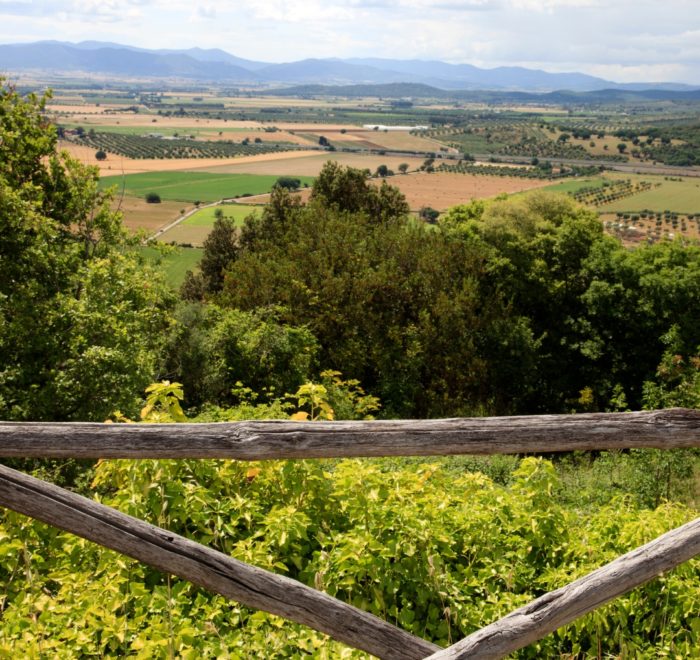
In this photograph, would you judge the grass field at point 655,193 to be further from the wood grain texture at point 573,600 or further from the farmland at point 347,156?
the wood grain texture at point 573,600

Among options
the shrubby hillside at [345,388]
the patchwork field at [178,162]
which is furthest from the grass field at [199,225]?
the patchwork field at [178,162]

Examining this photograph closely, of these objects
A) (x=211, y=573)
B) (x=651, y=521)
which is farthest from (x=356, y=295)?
(x=211, y=573)

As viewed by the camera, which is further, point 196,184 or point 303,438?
point 196,184

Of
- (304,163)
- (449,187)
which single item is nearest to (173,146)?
(304,163)

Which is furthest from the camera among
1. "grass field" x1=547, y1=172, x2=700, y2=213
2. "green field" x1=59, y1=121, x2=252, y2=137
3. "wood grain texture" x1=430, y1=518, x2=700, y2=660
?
"green field" x1=59, y1=121, x2=252, y2=137

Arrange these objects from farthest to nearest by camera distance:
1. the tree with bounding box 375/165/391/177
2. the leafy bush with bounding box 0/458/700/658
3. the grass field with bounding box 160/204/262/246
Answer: the tree with bounding box 375/165/391/177 → the grass field with bounding box 160/204/262/246 → the leafy bush with bounding box 0/458/700/658

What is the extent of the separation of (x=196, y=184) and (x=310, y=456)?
8830 centimetres

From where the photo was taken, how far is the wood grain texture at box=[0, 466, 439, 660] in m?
2.93

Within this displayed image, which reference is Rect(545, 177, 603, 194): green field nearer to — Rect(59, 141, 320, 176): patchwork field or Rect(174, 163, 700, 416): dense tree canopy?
Rect(59, 141, 320, 176): patchwork field

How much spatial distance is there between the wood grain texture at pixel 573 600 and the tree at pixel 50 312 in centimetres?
981

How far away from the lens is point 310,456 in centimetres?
310

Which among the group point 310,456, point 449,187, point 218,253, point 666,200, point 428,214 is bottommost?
point 218,253

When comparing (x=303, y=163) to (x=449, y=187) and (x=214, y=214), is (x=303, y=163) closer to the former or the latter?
(x=449, y=187)

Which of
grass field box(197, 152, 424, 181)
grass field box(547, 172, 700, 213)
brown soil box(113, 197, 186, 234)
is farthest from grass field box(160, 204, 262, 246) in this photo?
grass field box(547, 172, 700, 213)
